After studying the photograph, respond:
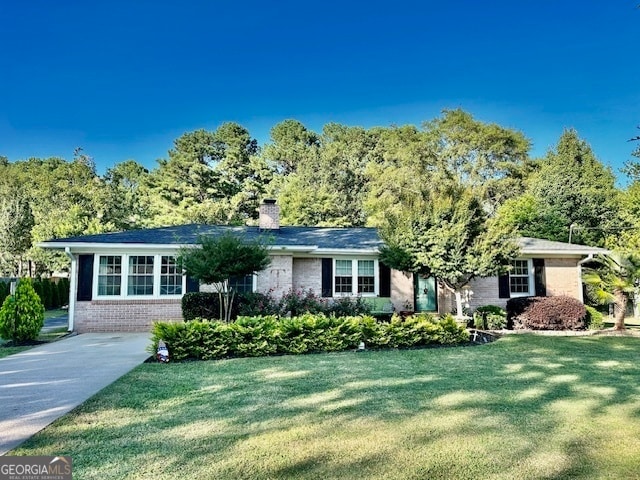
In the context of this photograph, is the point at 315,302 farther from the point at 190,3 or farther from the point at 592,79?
the point at 592,79

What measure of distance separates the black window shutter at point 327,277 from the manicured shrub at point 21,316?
829 centimetres

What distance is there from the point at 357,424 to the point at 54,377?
5255mm

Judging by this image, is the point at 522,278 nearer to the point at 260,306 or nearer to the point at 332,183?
the point at 260,306

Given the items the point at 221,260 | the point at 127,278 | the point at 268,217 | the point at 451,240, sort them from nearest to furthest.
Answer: the point at 221,260, the point at 451,240, the point at 127,278, the point at 268,217

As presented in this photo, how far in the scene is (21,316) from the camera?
1055 cm

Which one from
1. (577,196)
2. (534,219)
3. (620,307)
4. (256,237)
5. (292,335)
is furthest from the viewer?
(534,219)

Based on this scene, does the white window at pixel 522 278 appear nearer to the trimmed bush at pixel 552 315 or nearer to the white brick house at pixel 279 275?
the white brick house at pixel 279 275

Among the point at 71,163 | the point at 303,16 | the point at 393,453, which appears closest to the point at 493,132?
the point at 303,16

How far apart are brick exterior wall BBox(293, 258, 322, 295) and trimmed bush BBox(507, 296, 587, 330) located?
652cm

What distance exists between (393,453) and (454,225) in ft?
29.4

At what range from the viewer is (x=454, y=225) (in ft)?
38.7

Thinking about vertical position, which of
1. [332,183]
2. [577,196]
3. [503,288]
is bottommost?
[503,288]

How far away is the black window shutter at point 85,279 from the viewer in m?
13.0

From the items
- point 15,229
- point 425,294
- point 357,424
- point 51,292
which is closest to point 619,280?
point 425,294
